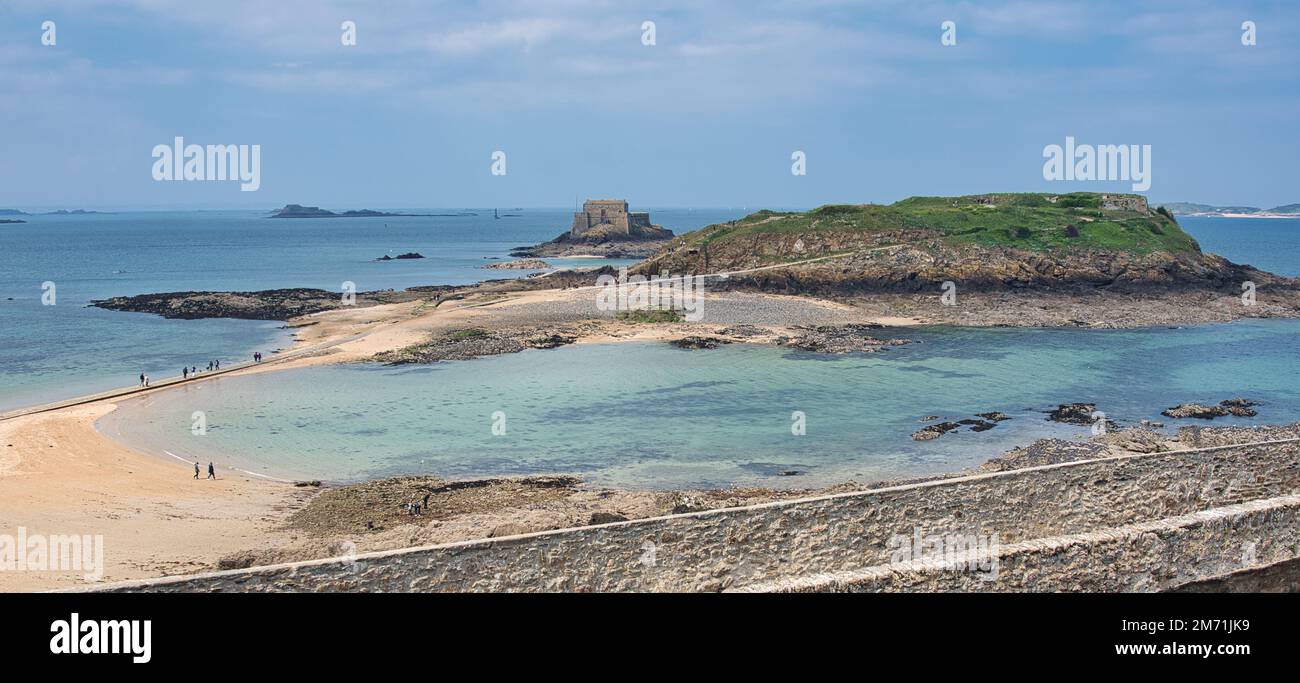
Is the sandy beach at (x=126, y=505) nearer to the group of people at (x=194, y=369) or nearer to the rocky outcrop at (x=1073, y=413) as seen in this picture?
the group of people at (x=194, y=369)

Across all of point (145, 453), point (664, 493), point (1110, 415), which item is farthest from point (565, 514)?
point (1110, 415)

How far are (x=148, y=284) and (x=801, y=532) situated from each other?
7518 cm

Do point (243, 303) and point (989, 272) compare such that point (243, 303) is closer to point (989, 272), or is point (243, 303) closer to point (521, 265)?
point (521, 265)

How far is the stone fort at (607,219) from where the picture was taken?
116m

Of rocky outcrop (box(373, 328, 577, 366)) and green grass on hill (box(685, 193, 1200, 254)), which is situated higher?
green grass on hill (box(685, 193, 1200, 254))

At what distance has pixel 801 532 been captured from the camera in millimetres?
11539

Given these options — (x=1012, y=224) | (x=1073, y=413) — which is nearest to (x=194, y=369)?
(x=1073, y=413)

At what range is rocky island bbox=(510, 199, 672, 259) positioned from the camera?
107312 millimetres

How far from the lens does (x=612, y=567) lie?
10.9 m

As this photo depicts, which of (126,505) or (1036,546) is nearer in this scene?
(1036,546)

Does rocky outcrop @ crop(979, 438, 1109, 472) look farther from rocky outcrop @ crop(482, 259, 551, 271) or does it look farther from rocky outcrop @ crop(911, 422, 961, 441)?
rocky outcrop @ crop(482, 259, 551, 271)

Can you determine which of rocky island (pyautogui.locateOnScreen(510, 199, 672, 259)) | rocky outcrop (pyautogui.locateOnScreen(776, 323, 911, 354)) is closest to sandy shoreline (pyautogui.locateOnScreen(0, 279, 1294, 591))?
rocky outcrop (pyautogui.locateOnScreen(776, 323, 911, 354))

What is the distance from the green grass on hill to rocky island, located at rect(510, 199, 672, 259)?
36.1 m

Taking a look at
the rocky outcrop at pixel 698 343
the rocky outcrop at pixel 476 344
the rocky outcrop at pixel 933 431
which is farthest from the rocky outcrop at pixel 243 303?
the rocky outcrop at pixel 933 431
